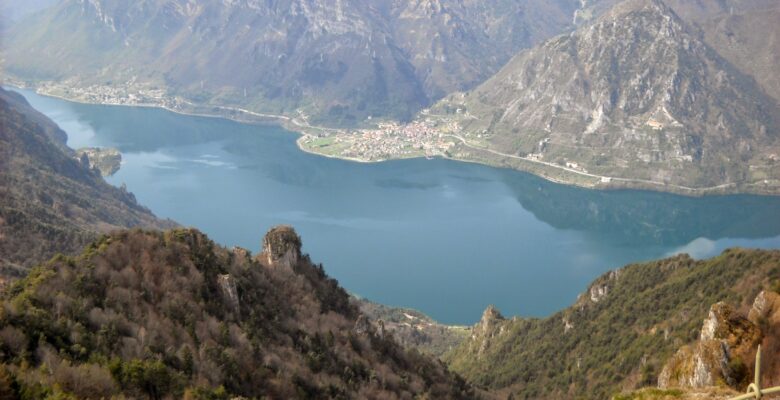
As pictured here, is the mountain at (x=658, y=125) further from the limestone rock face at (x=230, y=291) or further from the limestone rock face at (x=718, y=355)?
the limestone rock face at (x=718, y=355)

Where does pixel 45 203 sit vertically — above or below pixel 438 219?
below

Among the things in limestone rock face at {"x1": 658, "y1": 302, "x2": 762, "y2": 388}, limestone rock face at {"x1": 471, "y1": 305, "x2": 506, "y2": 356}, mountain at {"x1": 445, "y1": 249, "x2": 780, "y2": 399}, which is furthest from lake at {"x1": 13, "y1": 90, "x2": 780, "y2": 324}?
limestone rock face at {"x1": 658, "y1": 302, "x2": 762, "y2": 388}

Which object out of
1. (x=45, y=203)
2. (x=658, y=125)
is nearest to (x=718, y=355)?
(x=45, y=203)

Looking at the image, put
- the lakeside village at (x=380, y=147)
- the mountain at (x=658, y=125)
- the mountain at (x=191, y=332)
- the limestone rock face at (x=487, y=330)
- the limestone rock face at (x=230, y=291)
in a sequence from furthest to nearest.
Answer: the lakeside village at (x=380, y=147), the mountain at (x=658, y=125), the limestone rock face at (x=487, y=330), the limestone rock face at (x=230, y=291), the mountain at (x=191, y=332)

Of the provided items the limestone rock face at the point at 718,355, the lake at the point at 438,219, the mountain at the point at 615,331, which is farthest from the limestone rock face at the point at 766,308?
the lake at the point at 438,219

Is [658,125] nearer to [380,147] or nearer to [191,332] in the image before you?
[380,147]

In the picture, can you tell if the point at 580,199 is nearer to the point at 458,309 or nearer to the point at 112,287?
the point at 458,309
